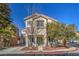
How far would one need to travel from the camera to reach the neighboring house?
4.01 meters

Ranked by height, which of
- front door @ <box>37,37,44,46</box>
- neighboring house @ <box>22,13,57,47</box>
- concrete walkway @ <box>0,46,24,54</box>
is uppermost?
neighboring house @ <box>22,13,57,47</box>

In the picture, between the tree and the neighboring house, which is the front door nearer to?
the neighboring house

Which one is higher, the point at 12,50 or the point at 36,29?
the point at 36,29

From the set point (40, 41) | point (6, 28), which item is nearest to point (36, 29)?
point (40, 41)

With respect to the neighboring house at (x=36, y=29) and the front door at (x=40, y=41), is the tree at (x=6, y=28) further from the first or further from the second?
the front door at (x=40, y=41)

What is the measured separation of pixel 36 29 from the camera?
158 inches

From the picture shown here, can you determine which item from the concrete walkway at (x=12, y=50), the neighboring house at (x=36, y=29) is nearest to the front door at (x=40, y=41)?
the neighboring house at (x=36, y=29)

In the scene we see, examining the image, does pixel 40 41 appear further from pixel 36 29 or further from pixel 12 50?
pixel 12 50

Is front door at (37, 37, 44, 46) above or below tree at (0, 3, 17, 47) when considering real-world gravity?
below

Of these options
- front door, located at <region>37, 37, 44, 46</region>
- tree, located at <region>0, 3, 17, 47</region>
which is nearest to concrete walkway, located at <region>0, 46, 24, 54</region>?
tree, located at <region>0, 3, 17, 47</region>

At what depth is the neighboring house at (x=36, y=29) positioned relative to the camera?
4.01 metres

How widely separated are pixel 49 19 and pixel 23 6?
0.31 m

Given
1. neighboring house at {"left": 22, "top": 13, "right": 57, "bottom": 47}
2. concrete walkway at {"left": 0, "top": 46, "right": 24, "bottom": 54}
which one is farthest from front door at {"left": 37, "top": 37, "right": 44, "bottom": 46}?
concrete walkway at {"left": 0, "top": 46, "right": 24, "bottom": 54}

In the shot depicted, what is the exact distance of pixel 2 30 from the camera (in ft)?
13.3
